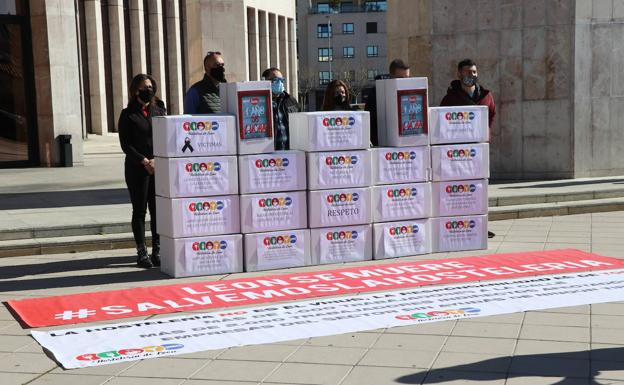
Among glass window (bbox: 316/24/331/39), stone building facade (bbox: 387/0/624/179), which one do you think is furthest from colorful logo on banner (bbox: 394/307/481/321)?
glass window (bbox: 316/24/331/39)

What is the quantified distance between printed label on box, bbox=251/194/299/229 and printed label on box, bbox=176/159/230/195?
0.39 metres

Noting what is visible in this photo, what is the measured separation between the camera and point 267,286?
869 centimetres

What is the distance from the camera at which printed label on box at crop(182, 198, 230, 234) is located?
30.5ft

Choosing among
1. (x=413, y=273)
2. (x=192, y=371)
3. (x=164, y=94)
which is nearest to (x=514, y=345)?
(x=192, y=371)

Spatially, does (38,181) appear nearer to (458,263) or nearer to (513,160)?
(513,160)

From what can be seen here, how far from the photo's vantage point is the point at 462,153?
414 inches

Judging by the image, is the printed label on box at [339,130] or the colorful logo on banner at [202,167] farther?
the printed label on box at [339,130]

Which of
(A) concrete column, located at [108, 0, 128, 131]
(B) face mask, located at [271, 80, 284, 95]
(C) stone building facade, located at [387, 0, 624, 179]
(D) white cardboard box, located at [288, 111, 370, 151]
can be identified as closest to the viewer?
(D) white cardboard box, located at [288, 111, 370, 151]

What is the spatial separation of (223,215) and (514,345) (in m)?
3.86

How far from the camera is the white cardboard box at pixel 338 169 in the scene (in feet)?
32.2

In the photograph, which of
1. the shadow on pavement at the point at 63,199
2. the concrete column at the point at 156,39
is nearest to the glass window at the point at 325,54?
the concrete column at the point at 156,39

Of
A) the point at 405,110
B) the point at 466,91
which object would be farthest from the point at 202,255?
the point at 466,91

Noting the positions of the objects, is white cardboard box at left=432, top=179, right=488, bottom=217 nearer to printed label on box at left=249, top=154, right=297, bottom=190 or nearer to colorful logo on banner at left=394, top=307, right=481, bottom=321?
printed label on box at left=249, top=154, right=297, bottom=190

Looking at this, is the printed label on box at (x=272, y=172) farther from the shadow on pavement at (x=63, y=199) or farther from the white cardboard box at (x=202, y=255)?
the shadow on pavement at (x=63, y=199)
